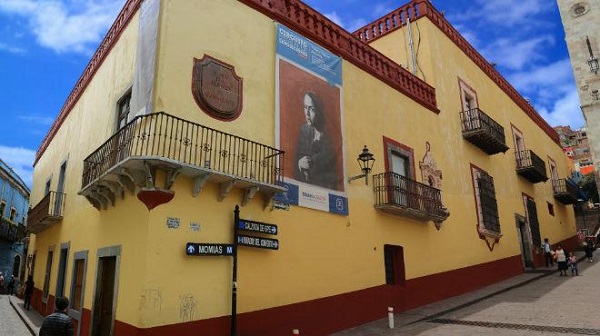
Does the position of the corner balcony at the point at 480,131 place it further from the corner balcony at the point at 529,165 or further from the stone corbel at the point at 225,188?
the stone corbel at the point at 225,188

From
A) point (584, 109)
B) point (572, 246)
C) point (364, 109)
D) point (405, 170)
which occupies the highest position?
point (584, 109)

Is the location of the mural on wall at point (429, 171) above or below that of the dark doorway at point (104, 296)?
above

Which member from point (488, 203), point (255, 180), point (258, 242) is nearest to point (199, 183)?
point (255, 180)

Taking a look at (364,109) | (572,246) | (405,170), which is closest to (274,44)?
(364,109)

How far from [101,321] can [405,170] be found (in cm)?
880

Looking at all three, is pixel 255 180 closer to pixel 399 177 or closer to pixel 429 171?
pixel 399 177

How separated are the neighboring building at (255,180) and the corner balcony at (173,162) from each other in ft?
0.12

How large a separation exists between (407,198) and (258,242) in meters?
5.36

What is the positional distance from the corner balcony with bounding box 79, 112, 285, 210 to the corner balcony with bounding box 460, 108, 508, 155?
10.2 metres

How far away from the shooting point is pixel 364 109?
36.7 ft

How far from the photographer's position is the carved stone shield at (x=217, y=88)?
7.30 metres

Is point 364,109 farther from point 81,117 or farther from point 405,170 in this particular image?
point 81,117

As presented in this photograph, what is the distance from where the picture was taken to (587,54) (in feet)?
117

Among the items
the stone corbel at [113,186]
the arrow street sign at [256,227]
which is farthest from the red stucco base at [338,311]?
the stone corbel at [113,186]
